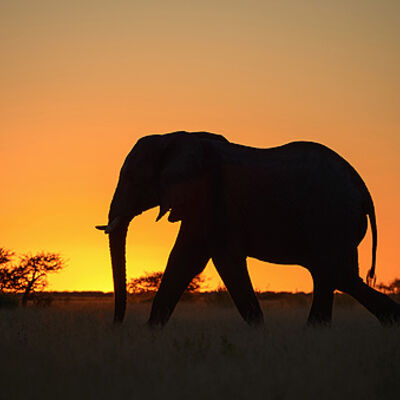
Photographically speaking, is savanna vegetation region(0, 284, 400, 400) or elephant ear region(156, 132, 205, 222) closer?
savanna vegetation region(0, 284, 400, 400)

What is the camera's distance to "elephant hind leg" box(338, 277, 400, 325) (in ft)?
41.4

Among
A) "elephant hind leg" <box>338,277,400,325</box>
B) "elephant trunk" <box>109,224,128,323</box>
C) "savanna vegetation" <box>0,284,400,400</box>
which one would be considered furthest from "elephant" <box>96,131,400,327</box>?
"savanna vegetation" <box>0,284,400,400</box>

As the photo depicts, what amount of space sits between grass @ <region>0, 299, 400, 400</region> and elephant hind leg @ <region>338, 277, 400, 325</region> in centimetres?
105

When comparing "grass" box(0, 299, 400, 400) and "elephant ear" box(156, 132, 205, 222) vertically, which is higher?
"elephant ear" box(156, 132, 205, 222)

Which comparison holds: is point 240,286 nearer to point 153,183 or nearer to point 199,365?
point 153,183

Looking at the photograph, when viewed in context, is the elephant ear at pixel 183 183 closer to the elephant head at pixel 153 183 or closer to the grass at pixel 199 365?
the elephant head at pixel 153 183

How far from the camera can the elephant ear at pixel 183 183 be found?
1286 cm

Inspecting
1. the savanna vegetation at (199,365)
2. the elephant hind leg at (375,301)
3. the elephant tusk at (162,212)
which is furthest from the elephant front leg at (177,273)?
the elephant hind leg at (375,301)

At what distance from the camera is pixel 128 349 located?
372 inches

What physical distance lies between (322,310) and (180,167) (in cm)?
335

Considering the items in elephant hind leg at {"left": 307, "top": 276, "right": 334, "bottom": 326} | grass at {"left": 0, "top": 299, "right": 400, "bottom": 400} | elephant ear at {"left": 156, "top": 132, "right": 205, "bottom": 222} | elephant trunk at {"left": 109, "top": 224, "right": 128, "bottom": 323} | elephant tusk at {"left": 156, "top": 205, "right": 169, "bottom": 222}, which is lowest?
grass at {"left": 0, "top": 299, "right": 400, "bottom": 400}

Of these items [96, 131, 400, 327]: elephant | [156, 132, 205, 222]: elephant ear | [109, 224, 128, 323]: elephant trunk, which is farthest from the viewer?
[109, 224, 128, 323]: elephant trunk

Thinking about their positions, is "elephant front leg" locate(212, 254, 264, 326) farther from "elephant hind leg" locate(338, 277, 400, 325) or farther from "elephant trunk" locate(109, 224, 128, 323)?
"elephant trunk" locate(109, 224, 128, 323)

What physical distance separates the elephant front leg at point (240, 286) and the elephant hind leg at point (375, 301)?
148 cm
